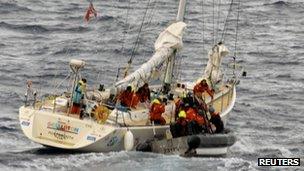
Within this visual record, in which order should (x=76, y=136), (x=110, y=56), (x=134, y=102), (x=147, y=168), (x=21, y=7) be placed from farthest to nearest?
(x=21, y=7)
(x=110, y=56)
(x=134, y=102)
(x=76, y=136)
(x=147, y=168)

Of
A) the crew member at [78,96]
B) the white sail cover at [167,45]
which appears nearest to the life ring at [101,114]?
the crew member at [78,96]

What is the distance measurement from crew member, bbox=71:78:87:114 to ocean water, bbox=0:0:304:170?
141cm

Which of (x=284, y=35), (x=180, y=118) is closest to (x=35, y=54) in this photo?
(x=284, y=35)

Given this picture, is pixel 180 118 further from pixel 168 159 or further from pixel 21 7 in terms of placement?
pixel 21 7

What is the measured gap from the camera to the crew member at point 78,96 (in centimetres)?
3238

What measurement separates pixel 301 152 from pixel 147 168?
663 centimetres

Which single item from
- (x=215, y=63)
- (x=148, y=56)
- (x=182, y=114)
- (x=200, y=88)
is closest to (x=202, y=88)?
(x=200, y=88)

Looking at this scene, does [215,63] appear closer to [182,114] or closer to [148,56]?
[182,114]

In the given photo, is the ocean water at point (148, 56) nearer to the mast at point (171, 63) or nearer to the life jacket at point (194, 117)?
the life jacket at point (194, 117)

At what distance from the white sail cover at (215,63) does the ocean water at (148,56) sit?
147 centimetres

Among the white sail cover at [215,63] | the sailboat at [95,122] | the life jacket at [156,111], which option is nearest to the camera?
the sailboat at [95,122]

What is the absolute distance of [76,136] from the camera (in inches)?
1243

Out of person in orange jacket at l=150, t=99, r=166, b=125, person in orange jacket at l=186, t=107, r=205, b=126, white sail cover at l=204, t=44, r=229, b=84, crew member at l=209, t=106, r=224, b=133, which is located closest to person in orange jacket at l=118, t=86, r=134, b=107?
person in orange jacket at l=150, t=99, r=166, b=125

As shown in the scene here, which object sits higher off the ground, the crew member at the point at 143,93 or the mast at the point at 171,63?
the mast at the point at 171,63
